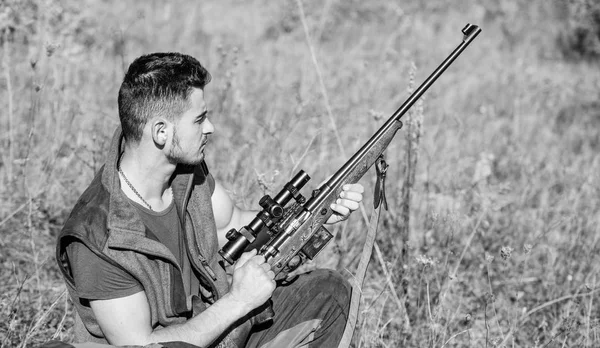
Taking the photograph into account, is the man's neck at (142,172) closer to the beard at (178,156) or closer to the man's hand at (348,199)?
the beard at (178,156)

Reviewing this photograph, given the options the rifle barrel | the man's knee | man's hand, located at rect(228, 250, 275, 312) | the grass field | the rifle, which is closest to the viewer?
man's hand, located at rect(228, 250, 275, 312)

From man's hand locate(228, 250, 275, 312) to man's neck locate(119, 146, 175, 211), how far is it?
516 mm

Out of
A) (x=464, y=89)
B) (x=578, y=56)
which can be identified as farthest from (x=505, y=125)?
(x=578, y=56)

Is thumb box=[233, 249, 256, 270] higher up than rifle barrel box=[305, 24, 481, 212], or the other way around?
rifle barrel box=[305, 24, 481, 212]

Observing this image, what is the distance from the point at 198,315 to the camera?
3.01 m

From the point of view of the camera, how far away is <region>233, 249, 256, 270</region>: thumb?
3.19 meters

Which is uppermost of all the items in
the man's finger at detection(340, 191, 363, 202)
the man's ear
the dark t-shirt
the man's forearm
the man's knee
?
the man's ear

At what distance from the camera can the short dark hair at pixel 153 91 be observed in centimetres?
308

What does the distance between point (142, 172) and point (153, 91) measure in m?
0.37

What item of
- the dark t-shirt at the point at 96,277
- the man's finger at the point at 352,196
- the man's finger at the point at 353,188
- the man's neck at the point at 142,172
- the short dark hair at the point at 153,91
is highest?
the short dark hair at the point at 153,91

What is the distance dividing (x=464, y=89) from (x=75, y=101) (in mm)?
4533

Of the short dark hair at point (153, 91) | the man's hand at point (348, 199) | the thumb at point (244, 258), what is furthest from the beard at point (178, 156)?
the man's hand at point (348, 199)

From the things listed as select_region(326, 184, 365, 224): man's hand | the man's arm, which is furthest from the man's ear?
select_region(326, 184, 365, 224): man's hand

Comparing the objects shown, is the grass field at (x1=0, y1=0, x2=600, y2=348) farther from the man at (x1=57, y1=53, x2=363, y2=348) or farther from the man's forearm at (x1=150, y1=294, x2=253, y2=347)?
the man's forearm at (x1=150, y1=294, x2=253, y2=347)
